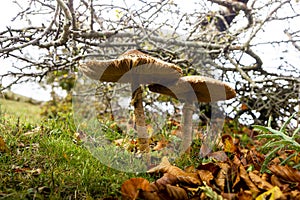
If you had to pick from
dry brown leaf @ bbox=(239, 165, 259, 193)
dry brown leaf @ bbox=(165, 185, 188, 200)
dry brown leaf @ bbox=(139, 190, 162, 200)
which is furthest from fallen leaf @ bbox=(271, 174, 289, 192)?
dry brown leaf @ bbox=(139, 190, 162, 200)

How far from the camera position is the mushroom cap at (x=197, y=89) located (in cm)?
239

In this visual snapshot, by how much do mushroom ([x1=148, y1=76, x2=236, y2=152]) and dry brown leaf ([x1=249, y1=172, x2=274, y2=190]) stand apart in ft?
2.67

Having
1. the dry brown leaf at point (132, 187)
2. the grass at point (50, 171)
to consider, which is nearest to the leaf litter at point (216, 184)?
the dry brown leaf at point (132, 187)

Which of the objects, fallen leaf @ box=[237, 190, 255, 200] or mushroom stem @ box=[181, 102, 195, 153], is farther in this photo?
mushroom stem @ box=[181, 102, 195, 153]

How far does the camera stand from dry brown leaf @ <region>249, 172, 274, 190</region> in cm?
174

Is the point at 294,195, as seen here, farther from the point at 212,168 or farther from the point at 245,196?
the point at 212,168

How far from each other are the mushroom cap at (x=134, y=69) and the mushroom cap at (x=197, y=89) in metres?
0.08

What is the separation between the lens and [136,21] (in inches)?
155

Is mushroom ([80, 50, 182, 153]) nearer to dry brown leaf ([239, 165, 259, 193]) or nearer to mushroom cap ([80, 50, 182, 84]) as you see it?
mushroom cap ([80, 50, 182, 84])

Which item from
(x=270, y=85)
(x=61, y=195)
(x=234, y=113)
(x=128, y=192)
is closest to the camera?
(x=128, y=192)

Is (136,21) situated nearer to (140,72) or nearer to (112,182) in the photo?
(140,72)

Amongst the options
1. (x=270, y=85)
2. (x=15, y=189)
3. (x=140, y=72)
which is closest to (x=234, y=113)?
(x=270, y=85)

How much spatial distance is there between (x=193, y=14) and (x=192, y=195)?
3.46 meters

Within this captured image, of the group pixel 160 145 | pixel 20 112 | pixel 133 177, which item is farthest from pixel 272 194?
pixel 20 112
